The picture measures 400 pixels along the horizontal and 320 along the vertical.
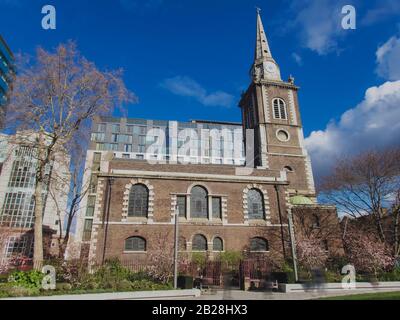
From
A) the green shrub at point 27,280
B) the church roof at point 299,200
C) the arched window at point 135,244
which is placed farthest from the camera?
the church roof at point 299,200

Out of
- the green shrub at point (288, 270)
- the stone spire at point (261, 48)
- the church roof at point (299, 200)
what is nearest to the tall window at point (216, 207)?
the green shrub at point (288, 270)

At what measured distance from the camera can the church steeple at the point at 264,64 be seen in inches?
1471

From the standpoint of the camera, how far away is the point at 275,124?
3350 centimetres

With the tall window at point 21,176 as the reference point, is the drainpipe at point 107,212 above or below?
below

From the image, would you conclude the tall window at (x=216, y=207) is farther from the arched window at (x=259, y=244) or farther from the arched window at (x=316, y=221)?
the arched window at (x=316, y=221)

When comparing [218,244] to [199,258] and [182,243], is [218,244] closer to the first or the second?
[199,258]

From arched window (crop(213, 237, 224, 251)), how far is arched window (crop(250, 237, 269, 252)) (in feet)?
8.51

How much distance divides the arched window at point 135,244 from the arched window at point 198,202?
4.57m

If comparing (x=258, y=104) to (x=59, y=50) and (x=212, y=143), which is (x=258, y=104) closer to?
(x=59, y=50)

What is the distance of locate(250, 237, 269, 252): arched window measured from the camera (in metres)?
22.2

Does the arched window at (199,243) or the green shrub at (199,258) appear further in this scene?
the arched window at (199,243)

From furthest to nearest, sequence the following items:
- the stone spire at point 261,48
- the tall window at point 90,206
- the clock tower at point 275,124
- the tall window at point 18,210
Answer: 1. the tall window at point 90,206
2. the tall window at point 18,210
3. the stone spire at point 261,48
4. the clock tower at point 275,124

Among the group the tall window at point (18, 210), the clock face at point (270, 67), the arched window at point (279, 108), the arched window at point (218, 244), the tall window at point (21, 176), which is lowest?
the arched window at point (218, 244)

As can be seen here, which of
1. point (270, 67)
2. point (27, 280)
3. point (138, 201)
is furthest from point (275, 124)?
point (27, 280)
